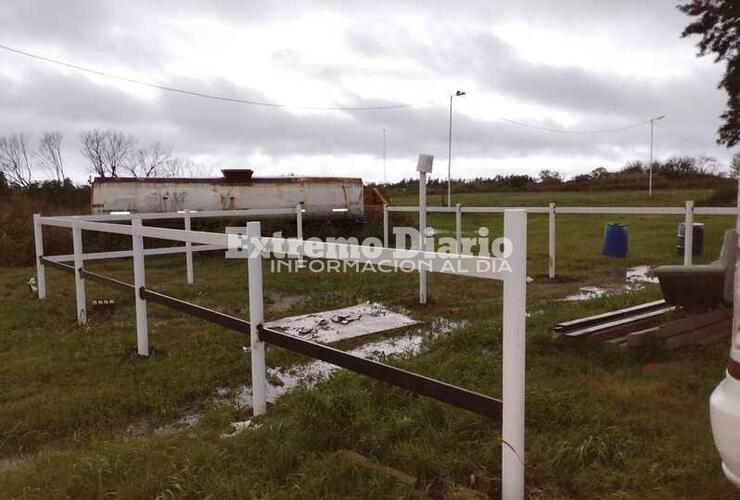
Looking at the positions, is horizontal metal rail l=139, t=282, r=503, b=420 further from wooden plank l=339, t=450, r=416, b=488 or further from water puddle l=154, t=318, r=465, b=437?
water puddle l=154, t=318, r=465, b=437

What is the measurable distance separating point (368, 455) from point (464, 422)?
2.09 ft

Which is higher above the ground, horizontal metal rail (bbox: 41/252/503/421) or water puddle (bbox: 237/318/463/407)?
horizontal metal rail (bbox: 41/252/503/421)

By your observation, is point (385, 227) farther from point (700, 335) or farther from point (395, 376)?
point (395, 376)

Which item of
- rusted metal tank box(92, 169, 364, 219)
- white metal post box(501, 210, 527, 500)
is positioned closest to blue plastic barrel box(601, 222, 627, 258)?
rusted metal tank box(92, 169, 364, 219)

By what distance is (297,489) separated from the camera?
258cm

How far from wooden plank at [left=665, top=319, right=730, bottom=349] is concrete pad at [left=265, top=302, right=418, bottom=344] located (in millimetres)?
2671

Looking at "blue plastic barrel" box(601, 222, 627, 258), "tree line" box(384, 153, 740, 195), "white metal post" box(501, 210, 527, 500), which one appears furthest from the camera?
"tree line" box(384, 153, 740, 195)

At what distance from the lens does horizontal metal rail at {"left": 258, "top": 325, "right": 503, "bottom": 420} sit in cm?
233

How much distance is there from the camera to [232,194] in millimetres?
13828

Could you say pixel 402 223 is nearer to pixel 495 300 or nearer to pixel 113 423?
pixel 495 300

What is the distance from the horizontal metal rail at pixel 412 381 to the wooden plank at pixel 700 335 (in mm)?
2945

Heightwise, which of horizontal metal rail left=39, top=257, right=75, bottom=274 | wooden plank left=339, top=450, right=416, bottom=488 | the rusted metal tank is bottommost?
wooden plank left=339, top=450, right=416, bottom=488

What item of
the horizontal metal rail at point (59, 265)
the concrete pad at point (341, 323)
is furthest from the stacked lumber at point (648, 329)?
the horizontal metal rail at point (59, 265)

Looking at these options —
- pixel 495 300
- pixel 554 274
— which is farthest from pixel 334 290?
pixel 554 274
